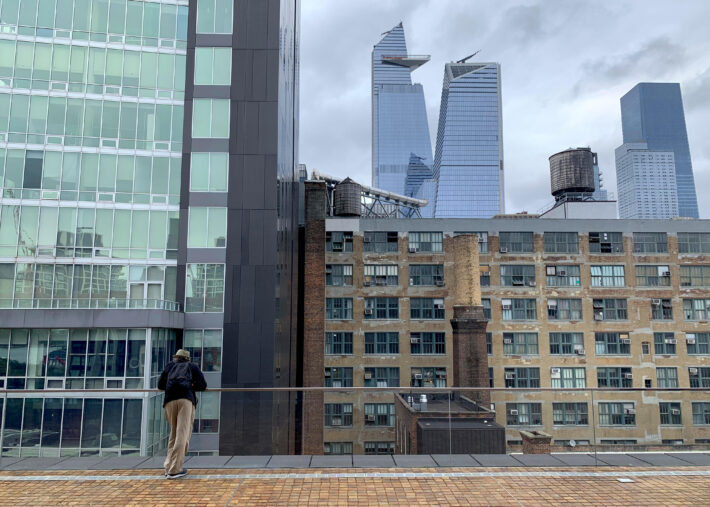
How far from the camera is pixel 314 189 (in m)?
45.3

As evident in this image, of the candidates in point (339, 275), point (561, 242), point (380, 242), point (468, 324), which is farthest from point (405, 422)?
point (561, 242)

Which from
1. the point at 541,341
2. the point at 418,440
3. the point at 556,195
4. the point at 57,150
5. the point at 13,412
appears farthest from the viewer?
the point at 556,195

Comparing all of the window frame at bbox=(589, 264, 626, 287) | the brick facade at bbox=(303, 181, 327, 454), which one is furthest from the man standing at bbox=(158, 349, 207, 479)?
the window frame at bbox=(589, 264, 626, 287)

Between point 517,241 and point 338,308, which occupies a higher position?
point 517,241

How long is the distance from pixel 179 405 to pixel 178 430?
0.41 m

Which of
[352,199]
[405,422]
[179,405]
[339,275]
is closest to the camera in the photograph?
[179,405]

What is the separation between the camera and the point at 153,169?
2906 centimetres

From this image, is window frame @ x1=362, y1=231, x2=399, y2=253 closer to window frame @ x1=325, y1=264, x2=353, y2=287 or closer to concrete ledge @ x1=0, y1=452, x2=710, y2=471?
window frame @ x1=325, y1=264, x2=353, y2=287

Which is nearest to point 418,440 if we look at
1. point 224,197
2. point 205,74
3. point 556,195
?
point 224,197

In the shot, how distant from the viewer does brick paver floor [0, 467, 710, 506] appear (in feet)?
25.3

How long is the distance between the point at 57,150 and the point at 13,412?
71.9 ft

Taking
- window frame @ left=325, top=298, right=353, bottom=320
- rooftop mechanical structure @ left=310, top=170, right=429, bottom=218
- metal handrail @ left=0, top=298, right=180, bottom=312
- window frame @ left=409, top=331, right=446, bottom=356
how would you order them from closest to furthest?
1. metal handrail @ left=0, top=298, right=180, bottom=312
2. window frame @ left=409, top=331, right=446, bottom=356
3. window frame @ left=325, top=298, right=353, bottom=320
4. rooftop mechanical structure @ left=310, top=170, right=429, bottom=218

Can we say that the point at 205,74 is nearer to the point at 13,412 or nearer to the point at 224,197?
the point at 224,197

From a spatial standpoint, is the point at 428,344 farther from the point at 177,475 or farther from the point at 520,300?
the point at 177,475
